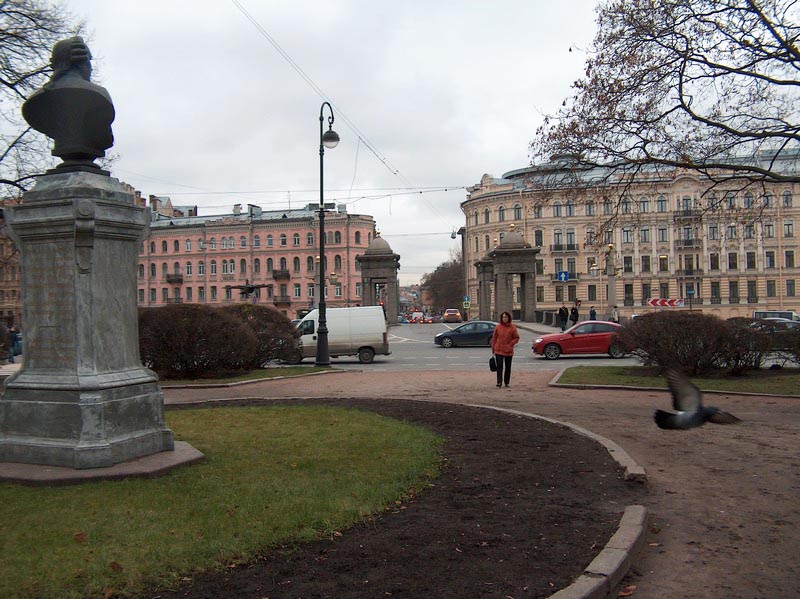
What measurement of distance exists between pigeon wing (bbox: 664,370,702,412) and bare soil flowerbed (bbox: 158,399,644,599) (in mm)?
1050

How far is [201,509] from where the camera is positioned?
5.55 meters

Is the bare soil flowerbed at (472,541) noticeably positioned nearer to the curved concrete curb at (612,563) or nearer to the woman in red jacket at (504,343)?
the curved concrete curb at (612,563)

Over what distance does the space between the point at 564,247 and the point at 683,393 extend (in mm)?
84090

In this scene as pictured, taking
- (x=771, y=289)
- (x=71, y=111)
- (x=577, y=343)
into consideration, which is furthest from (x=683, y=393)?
(x=771, y=289)

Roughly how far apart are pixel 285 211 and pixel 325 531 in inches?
3744

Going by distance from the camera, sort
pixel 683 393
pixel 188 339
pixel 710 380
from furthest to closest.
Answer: pixel 188 339
pixel 710 380
pixel 683 393

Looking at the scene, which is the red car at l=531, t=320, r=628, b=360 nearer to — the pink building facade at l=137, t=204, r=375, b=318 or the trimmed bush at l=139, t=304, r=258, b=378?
the trimmed bush at l=139, t=304, r=258, b=378

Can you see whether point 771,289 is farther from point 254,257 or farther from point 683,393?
point 683,393

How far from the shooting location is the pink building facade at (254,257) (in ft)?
298

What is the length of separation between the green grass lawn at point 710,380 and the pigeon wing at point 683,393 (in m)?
8.76

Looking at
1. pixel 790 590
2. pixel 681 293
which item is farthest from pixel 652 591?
pixel 681 293

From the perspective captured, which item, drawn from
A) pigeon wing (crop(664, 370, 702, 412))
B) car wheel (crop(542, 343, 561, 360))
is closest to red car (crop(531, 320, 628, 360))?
car wheel (crop(542, 343, 561, 360))

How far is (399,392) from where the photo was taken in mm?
15719

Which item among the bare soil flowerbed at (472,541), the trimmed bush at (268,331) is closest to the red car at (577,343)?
the trimmed bush at (268,331)
